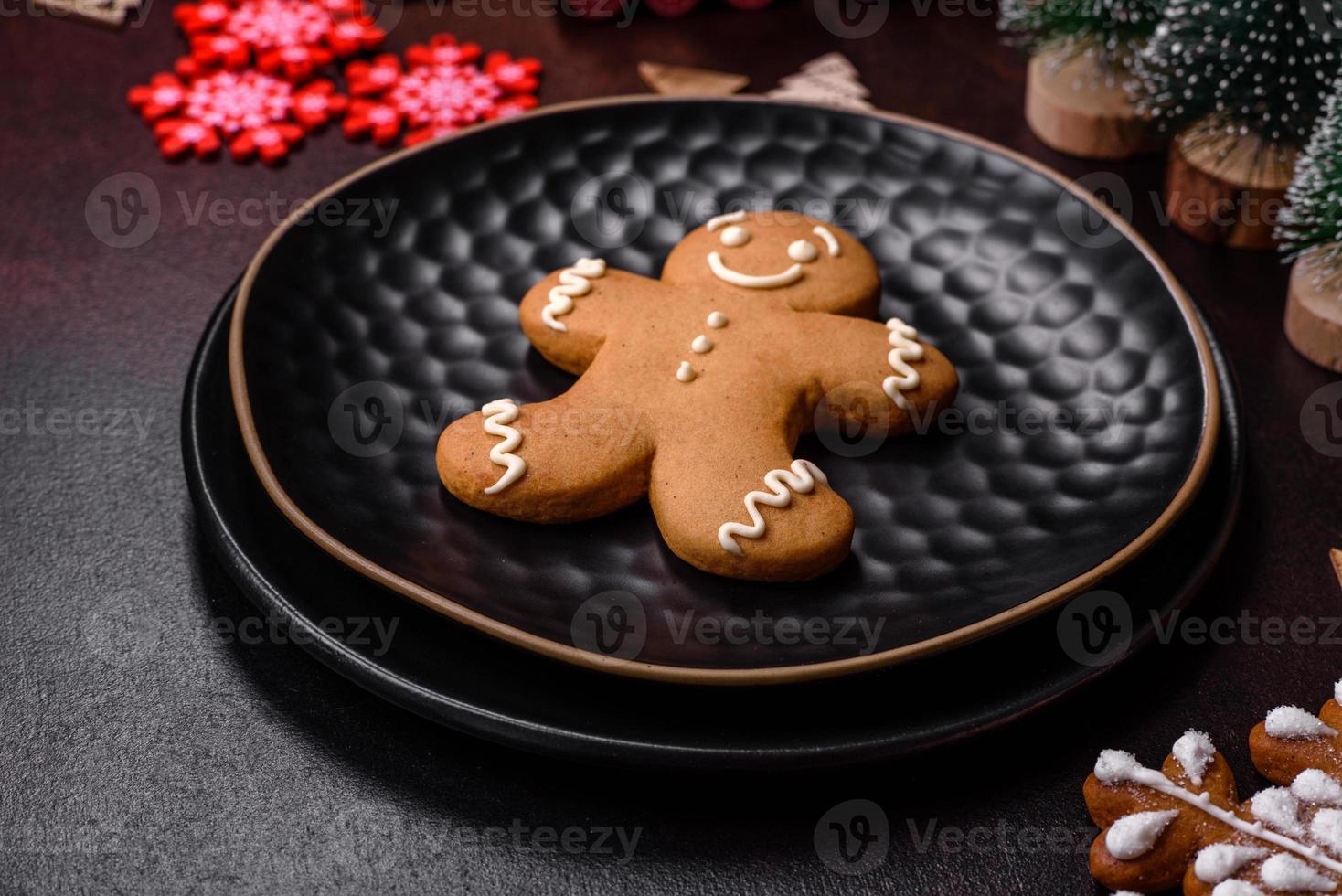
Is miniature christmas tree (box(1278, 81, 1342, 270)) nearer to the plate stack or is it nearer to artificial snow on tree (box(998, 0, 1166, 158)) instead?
the plate stack

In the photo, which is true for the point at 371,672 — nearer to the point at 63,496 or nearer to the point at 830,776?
the point at 830,776

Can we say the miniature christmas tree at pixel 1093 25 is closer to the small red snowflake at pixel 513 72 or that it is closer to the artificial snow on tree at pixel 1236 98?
the artificial snow on tree at pixel 1236 98

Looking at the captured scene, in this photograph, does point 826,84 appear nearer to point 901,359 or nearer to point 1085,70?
point 1085,70

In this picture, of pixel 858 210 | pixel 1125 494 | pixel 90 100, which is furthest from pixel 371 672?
pixel 90 100

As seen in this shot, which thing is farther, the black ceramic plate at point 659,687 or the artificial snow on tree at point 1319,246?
the artificial snow on tree at point 1319,246

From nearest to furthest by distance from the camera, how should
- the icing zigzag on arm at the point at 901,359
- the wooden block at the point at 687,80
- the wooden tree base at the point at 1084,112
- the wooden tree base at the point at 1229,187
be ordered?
the icing zigzag on arm at the point at 901,359
the wooden tree base at the point at 1229,187
the wooden tree base at the point at 1084,112
the wooden block at the point at 687,80

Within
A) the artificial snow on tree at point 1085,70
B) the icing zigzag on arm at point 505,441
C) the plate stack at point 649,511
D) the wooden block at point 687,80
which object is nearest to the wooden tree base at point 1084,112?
the artificial snow on tree at point 1085,70
